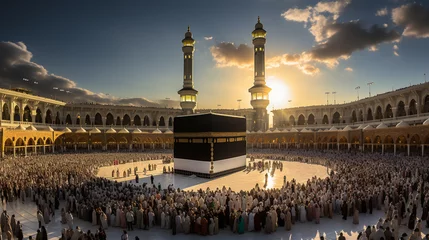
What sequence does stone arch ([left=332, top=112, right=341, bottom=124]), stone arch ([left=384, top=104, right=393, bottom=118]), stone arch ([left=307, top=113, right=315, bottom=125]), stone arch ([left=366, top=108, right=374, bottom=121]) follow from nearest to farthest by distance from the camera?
1. stone arch ([left=384, top=104, right=393, bottom=118])
2. stone arch ([left=366, top=108, right=374, bottom=121])
3. stone arch ([left=332, top=112, right=341, bottom=124])
4. stone arch ([left=307, top=113, right=315, bottom=125])

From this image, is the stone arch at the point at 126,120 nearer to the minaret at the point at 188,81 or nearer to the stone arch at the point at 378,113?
the minaret at the point at 188,81

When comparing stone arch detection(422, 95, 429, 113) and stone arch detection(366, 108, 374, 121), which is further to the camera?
stone arch detection(366, 108, 374, 121)

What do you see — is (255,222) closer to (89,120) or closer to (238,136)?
(238,136)

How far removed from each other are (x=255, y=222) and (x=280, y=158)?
896 inches

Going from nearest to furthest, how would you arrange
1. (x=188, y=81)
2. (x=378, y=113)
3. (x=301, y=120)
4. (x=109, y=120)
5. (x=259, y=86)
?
(x=378, y=113)
(x=109, y=120)
(x=259, y=86)
(x=301, y=120)
(x=188, y=81)

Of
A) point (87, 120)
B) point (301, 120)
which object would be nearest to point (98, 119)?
point (87, 120)

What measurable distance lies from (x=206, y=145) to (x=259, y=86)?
3394 cm

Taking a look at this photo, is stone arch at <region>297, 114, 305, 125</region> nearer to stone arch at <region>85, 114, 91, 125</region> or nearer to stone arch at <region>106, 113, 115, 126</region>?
stone arch at <region>106, 113, 115, 126</region>

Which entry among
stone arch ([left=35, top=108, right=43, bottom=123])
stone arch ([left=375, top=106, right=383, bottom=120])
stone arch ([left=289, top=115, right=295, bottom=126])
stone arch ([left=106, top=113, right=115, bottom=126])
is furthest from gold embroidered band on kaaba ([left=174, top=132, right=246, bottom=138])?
stone arch ([left=289, top=115, right=295, bottom=126])

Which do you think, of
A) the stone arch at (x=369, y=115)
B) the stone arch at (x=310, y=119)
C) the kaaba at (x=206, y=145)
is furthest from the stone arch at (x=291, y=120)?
the kaaba at (x=206, y=145)

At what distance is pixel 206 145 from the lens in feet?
63.0

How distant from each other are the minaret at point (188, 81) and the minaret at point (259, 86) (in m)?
11.9

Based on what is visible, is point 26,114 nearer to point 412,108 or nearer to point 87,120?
point 87,120

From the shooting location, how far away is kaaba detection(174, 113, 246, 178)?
62.8 feet
